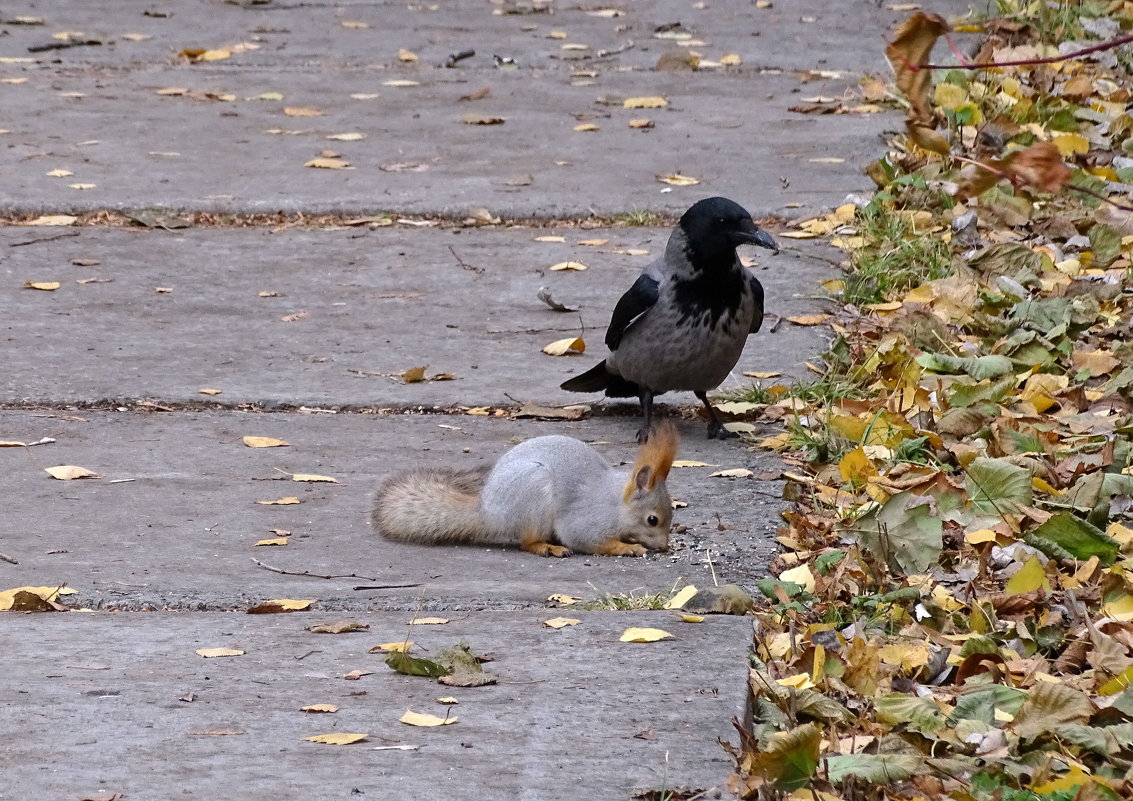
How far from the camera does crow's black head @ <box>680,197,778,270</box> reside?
199 inches

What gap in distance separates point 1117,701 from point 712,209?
248 cm

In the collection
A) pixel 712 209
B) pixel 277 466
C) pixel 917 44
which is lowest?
pixel 277 466

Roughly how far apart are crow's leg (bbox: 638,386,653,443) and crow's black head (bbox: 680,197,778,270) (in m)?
0.46

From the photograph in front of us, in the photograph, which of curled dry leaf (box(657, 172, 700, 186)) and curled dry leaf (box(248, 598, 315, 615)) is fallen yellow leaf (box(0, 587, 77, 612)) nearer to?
curled dry leaf (box(248, 598, 315, 615))

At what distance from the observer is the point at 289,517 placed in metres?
4.23

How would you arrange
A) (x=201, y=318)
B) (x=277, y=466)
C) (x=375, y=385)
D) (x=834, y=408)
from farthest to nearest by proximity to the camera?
(x=201, y=318)
(x=375, y=385)
(x=834, y=408)
(x=277, y=466)

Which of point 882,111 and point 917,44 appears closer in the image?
point 917,44

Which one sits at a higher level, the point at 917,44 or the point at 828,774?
the point at 917,44

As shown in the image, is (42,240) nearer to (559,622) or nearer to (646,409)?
(646,409)

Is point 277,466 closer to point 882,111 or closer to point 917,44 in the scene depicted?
point 917,44

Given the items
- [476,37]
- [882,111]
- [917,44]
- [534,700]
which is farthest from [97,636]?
[476,37]

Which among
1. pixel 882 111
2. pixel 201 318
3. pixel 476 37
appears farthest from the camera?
pixel 476 37

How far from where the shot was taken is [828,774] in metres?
2.81

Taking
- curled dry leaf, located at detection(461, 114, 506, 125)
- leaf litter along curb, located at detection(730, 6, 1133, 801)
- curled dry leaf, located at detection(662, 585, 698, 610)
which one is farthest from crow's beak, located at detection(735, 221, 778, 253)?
curled dry leaf, located at detection(461, 114, 506, 125)
